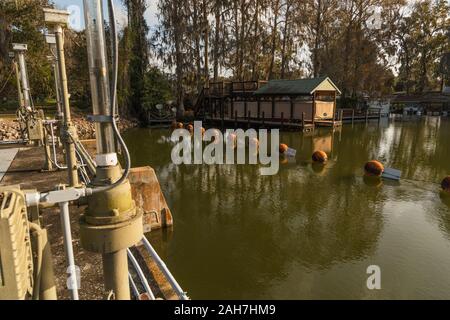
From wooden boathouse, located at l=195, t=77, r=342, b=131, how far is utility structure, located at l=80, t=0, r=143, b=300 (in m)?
25.4

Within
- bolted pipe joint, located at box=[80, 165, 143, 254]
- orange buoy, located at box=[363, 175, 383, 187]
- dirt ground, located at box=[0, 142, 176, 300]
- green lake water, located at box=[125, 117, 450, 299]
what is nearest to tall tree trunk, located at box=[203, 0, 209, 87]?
green lake water, located at box=[125, 117, 450, 299]

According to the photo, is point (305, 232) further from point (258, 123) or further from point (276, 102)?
point (276, 102)

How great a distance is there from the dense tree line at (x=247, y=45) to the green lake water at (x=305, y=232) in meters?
20.3

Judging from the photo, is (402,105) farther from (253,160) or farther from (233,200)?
(233,200)

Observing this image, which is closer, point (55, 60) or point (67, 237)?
point (67, 237)

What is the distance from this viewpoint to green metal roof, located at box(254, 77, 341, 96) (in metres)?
27.1

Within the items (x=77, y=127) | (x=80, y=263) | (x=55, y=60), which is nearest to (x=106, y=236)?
(x=80, y=263)

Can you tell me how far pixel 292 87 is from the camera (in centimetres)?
2870

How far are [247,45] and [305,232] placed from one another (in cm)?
3695

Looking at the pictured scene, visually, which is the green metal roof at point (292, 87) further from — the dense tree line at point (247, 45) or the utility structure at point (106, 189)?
the utility structure at point (106, 189)

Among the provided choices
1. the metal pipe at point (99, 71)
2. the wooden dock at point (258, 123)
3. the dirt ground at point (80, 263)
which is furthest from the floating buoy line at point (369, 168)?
the metal pipe at point (99, 71)

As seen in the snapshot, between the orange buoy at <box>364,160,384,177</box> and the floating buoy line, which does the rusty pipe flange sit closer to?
the floating buoy line
